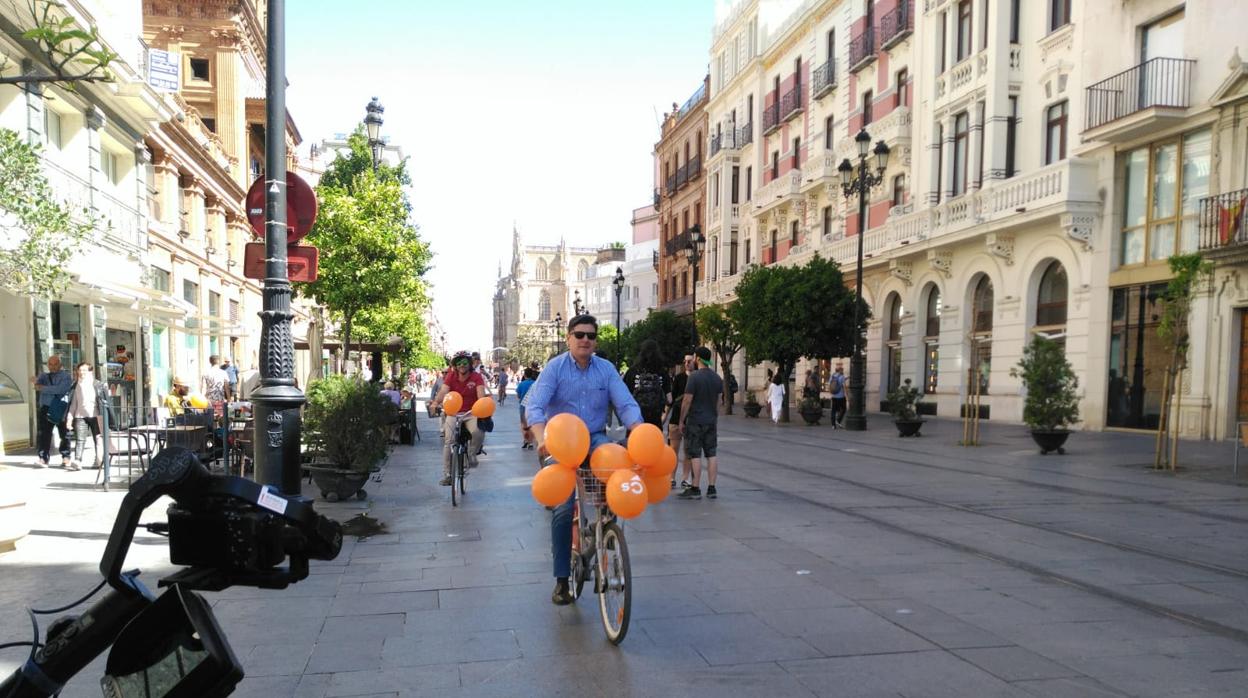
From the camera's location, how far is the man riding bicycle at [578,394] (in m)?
4.85

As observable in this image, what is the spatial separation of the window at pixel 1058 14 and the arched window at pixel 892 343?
32.6ft

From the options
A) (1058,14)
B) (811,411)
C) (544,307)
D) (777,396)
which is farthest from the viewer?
(544,307)

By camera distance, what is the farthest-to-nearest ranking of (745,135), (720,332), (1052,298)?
(745,135) < (720,332) < (1052,298)

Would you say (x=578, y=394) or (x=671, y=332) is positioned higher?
(x=578, y=394)

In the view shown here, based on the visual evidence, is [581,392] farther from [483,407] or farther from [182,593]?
[483,407]

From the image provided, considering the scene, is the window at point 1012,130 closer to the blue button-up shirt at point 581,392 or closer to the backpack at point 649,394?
the backpack at point 649,394

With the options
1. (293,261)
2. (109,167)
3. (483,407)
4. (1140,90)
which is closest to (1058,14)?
(1140,90)

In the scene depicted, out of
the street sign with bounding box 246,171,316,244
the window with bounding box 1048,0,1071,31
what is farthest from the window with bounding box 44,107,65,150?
the window with bounding box 1048,0,1071,31

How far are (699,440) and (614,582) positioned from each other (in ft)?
16.8

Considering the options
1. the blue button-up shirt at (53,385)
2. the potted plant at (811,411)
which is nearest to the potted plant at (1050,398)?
the potted plant at (811,411)

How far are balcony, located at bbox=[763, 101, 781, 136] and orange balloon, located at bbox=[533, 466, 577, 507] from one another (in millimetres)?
34643

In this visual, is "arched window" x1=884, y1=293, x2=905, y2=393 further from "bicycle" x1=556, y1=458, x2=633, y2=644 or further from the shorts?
"bicycle" x1=556, y1=458, x2=633, y2=644

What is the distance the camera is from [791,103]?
117ft

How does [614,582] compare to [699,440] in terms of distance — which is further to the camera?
[699,440]
